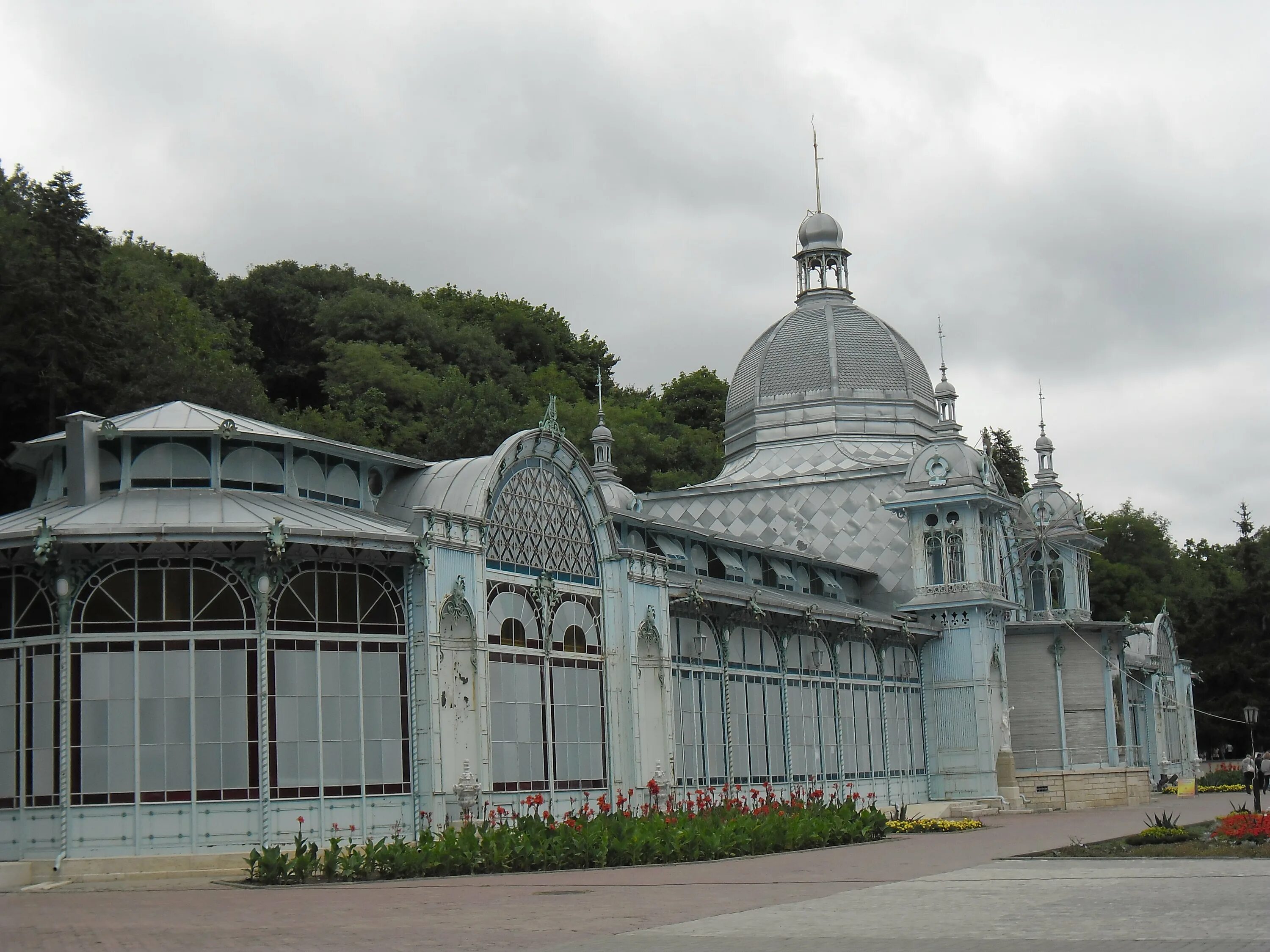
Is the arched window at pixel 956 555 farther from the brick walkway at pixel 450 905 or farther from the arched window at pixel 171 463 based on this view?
the arched window at pixel 171 463

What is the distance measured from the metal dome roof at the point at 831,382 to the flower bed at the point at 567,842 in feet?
99.8

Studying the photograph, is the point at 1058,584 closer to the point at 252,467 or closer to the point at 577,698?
the point at 577,698

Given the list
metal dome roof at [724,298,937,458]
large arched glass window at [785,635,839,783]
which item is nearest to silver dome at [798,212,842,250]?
metal dome roof at [724,298,937,458]

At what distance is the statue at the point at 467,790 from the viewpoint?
102 feet

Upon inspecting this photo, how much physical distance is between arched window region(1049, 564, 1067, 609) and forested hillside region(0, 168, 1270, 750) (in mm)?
18692

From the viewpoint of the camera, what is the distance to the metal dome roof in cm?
6322

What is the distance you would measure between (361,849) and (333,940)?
12448 millimetres

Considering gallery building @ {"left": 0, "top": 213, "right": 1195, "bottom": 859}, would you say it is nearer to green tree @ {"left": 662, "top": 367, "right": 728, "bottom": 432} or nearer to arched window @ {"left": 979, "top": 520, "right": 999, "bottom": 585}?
arched window @ {"left": 979, "top": 520, "right": 999, "bottom": 585}

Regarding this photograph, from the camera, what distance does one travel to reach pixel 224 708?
29.2m

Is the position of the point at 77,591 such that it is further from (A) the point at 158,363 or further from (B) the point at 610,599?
(A) the point at 158,363

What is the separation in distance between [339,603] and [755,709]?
55.9ft

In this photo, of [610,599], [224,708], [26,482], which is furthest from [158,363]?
[224,708]

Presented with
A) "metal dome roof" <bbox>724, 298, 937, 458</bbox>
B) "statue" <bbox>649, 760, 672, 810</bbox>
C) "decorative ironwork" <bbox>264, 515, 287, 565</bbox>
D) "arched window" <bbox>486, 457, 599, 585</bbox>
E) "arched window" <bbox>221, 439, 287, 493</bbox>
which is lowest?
"statue" <bbox>649, 760, 672, 810</bbox>

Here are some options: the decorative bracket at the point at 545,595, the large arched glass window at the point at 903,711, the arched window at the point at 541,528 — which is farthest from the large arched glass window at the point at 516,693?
the large arched glass window at the point at 903,711
